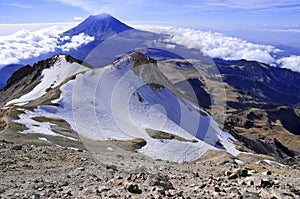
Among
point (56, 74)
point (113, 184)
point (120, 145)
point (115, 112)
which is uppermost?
point (113, 184)

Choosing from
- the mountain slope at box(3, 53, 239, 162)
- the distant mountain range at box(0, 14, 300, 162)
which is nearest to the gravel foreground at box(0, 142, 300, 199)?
the distant mountain range at box(0, 14, 300, 162)

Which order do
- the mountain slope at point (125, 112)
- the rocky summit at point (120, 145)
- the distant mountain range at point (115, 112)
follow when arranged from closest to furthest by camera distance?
the rocky summit at point (120, 145) < the distant mountain range at point (115, 112) < the mountain slope at point (125, 112)

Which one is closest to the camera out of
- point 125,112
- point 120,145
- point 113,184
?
point 113,184

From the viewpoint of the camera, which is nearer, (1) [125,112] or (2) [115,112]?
(2) [115,112]

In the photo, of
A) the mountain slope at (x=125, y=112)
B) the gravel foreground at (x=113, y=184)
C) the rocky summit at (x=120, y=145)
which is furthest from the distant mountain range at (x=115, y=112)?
the gravel foreground at (x=113, y=184)

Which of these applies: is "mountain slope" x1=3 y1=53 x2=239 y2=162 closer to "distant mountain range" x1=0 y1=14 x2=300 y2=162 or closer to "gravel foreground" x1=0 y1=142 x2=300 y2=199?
"distant mountain range" x1=0 y1=14 x2=300 y2=162

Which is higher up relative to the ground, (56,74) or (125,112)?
(56,74)

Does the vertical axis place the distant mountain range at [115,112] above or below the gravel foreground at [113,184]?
below

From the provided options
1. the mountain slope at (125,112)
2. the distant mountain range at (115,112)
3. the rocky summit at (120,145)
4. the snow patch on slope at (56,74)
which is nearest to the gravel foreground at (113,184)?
the rocky summit at (120,145)

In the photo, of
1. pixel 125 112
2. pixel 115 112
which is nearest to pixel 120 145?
pixel 115 112

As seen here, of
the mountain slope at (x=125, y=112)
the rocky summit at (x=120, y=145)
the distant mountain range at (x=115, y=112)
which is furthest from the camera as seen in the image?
the mountain slope at (x=125, y=112)

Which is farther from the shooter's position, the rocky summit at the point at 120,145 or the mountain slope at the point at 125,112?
the mountain slope at the point at 125,112

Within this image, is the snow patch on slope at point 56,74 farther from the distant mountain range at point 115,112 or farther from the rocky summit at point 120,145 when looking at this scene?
the rocky summit at point 120,145

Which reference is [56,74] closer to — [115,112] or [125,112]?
[125,112]
